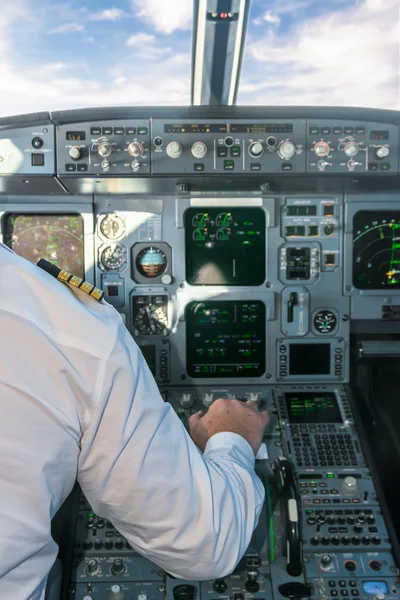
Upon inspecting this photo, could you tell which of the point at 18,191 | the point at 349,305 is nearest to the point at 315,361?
the point at 349,305

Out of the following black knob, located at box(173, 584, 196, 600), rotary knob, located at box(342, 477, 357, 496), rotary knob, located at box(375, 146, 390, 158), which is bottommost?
black knob, located at box(173, 584, 196, 600)

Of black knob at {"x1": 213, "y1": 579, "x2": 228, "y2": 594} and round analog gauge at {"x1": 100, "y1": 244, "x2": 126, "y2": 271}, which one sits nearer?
black knob at {"x1": 213, "y1": 579, "x2": 228, "y2": 594}

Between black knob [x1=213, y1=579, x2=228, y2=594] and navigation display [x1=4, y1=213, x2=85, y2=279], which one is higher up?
navigation display [x1=4, y1=213, x2=85, y2=279]

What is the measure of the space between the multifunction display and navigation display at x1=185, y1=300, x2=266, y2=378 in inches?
21.9

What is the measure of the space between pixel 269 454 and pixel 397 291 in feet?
3.64

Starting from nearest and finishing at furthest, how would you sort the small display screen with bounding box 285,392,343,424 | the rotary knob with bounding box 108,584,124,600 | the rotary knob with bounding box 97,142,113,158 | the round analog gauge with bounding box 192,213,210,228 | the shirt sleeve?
the shirt sleeve
the rotary knob with bounding box 108,584,124,600
the rotary knob with bounding box 97,142,113,158
the small display screen with bounding box 285,392,343,424
the round analog gauge with bounding box 192,213,210,228

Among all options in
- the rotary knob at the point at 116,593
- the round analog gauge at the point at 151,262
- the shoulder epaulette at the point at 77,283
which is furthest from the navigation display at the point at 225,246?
the shoulder epaulette at the point at 77,283

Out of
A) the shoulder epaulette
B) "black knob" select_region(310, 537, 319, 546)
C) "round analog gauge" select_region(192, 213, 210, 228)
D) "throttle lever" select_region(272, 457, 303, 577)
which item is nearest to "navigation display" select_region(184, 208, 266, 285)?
"round analog gauge" select_region(192, 213, 210, 228)

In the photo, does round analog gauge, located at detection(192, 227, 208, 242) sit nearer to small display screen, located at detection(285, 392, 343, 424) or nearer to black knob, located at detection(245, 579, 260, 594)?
small display screen, located at detection(285, 392, 343, 424)

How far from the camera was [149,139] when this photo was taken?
2.52m

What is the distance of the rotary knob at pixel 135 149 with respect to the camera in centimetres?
250

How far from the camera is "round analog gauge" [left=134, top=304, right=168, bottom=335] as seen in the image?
9.72ft

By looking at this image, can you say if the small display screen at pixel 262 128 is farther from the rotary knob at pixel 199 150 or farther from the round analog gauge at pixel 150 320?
the round analog gauge at pixel 150 320

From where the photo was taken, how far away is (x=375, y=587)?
204 centimetres
